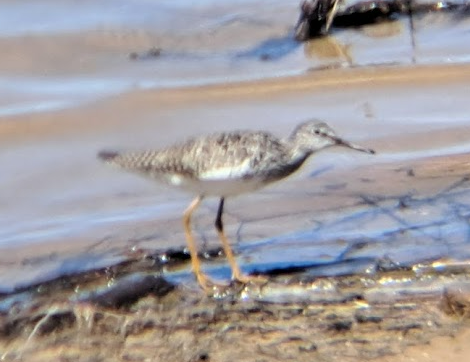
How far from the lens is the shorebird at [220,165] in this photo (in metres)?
5.95

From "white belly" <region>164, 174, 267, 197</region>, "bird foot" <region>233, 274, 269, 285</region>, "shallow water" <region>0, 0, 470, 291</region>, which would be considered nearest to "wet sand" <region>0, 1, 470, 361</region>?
"shallow water" <region>0, 0, 470, 291</region>

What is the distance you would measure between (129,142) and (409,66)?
2372mm

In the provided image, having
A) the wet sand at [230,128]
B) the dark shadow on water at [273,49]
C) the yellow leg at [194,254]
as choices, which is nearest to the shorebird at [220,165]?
the yellow leg at [194,254]

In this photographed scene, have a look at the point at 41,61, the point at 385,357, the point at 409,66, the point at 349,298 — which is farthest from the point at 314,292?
the point at 41,61

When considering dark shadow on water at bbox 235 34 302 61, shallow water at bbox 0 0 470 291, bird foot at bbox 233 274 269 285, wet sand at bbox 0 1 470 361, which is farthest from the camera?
dark shadow on water at bbox 235 34 302 61

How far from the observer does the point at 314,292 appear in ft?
18.1

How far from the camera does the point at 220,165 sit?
19.5 feet

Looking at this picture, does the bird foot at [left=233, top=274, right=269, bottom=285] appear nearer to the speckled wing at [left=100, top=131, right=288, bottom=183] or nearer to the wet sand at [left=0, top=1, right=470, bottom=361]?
the wet sand at [left=0, top=1, right=470, bottom=361]

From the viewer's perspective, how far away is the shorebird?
5.95 m

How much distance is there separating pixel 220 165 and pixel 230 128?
2.52m

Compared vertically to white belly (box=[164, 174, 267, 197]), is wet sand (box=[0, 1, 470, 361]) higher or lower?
lower

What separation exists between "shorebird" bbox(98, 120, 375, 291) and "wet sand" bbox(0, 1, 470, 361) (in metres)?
0.27

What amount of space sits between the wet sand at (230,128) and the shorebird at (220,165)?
268 millimetres

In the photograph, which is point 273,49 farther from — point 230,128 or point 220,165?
point 220,165
